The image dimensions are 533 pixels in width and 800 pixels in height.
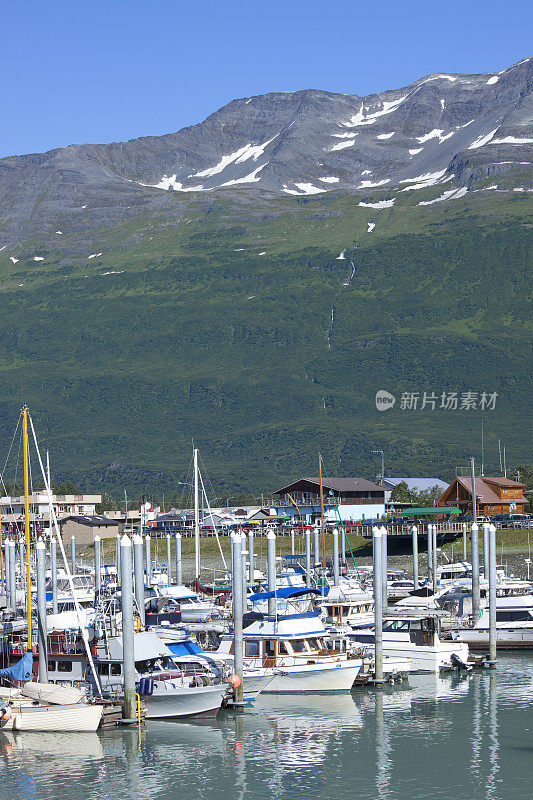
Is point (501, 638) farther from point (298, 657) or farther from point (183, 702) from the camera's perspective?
point (183, 702)

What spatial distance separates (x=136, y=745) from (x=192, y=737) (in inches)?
91.3

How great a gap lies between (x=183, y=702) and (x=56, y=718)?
190 inches

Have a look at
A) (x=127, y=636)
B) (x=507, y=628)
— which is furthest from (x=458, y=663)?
(x=127, y=636)

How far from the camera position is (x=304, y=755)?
140 ft

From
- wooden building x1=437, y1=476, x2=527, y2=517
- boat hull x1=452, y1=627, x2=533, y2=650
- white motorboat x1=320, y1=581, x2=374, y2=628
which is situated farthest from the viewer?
wooden building x1=437, y1=476, x2=527, y2=517

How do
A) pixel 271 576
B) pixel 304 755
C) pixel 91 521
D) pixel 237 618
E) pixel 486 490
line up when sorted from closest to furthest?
pixel 304 755
pixel 237 618
pixel 271 576
pixel 486 490
pixel 91 521

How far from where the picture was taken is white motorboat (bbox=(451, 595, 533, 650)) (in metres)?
63.6

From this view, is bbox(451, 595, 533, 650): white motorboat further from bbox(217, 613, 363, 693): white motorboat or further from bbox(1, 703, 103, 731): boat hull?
bbox(1, 703, 103, 731): boat hull

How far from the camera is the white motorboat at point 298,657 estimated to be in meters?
51.4

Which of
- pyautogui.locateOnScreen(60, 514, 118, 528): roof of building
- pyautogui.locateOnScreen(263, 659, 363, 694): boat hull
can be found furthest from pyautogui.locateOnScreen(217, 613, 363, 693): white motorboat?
pyautogui.locateOnScreen(60, 514, 118, 528): roof of building

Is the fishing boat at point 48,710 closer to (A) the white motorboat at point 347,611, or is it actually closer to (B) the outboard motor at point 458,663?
(B) the outboard motor at point 458,663

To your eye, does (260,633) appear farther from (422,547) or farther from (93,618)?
(422,547)

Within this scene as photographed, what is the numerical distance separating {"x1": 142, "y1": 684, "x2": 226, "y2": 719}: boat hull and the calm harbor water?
43 centimetres

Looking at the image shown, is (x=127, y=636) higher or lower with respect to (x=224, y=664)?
higher
